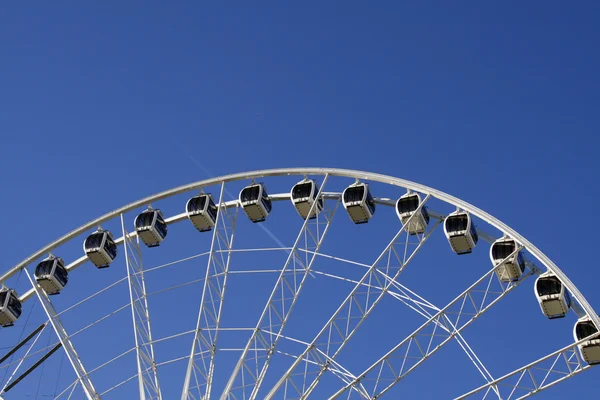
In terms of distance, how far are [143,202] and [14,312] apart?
8.97m

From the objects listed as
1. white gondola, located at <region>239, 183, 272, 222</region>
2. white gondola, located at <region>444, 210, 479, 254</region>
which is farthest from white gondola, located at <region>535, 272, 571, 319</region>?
white gondola, located at <region>239, 183, 272, 222</region>

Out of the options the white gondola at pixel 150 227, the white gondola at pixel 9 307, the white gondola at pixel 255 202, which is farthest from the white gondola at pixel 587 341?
the white gondola at pixel 9 307

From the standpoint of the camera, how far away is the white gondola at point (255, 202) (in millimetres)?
57000

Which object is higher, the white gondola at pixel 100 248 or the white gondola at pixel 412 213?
the white gondola at pixel 100 248

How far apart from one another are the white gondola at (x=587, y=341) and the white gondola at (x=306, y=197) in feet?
39.8

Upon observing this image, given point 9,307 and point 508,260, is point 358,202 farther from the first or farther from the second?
point 9,307

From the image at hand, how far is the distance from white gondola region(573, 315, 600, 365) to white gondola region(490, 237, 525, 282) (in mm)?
3117

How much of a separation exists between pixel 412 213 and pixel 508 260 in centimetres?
479

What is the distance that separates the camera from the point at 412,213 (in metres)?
53.8

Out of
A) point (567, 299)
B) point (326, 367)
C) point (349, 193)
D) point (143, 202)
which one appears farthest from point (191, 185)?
point (567, 299)

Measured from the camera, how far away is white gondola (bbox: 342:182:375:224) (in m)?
55.2

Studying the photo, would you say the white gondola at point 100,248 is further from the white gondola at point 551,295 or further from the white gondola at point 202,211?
the white gondola at point 551,295

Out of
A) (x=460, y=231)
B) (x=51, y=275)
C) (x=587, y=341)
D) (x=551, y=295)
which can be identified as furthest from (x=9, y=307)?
(x=587, y=341)

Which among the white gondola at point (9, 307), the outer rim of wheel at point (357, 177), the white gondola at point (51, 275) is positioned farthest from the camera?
the white gondola at point (9, 307)
